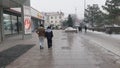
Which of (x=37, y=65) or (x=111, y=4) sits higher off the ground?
(x=111, y=4)

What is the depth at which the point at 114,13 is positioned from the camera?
73.1m

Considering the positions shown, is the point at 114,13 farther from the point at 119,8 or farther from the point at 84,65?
the point at 84,65

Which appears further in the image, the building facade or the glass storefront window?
the glass storefront window

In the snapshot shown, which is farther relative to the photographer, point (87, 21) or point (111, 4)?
point (87, 21)

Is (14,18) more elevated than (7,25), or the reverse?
(14,18)

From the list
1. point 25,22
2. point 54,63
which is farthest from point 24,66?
point 25,22

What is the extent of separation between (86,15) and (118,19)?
44.0 m

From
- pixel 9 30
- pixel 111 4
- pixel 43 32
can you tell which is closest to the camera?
pixel 43 32

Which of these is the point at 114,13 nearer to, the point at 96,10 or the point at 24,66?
the point at 96,10

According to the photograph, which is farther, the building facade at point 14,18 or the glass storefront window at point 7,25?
the glass storefront window at point 7,25

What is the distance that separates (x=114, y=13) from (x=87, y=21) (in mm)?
41663

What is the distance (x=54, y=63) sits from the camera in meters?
12.9

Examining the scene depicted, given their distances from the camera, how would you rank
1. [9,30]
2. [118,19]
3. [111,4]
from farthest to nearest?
[111,4], [118,19], [9,30]

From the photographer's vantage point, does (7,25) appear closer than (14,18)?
Yes
